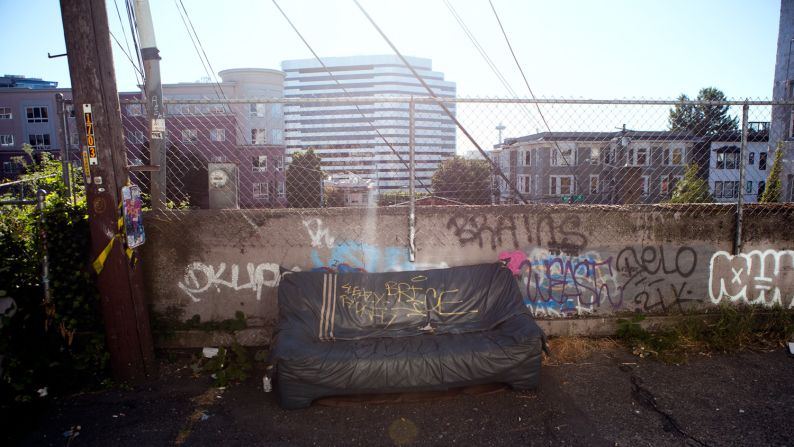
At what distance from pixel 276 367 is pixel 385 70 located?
145 m

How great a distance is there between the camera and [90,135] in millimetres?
3604

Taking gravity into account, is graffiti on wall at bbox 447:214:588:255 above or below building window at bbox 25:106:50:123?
below

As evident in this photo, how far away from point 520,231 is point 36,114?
5780 cm

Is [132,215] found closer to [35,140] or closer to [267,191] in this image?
[267,191]

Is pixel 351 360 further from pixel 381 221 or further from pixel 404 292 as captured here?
pixel 381 221

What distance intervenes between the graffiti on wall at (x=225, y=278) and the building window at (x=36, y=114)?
55551 millimetres

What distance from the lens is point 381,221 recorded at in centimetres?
445

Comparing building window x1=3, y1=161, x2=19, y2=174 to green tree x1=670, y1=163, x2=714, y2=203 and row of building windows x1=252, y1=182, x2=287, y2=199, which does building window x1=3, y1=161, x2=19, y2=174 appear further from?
green tree x1=670, y1=163, x2=714, y2=203

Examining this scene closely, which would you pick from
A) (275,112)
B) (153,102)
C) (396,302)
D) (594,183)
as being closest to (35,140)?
(275,112)

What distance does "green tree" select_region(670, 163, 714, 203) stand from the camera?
4938 millimetres

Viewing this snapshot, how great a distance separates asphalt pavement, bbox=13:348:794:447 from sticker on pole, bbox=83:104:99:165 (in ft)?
6.26

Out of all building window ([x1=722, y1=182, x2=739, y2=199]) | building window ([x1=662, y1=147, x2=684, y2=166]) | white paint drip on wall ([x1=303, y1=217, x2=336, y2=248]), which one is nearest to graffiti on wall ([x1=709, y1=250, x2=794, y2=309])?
building window ([x1=722, y1=182, x2=739, y2=199])

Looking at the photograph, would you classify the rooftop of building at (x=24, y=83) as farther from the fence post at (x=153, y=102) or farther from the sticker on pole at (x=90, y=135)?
the sticker on pole at (x=90, y=135)

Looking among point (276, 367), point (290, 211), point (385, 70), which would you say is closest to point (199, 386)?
point (276, 367)
